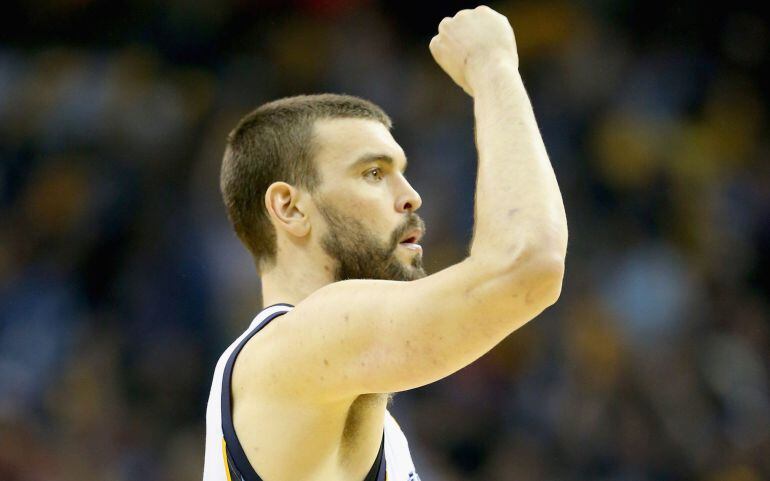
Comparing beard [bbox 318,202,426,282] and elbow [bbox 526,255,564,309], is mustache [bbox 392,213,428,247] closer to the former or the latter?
beard [bbox 318,202,426,282]

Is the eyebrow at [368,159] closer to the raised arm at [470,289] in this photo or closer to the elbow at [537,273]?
the raised arm at [470,289]

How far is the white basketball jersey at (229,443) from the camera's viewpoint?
10.4ft

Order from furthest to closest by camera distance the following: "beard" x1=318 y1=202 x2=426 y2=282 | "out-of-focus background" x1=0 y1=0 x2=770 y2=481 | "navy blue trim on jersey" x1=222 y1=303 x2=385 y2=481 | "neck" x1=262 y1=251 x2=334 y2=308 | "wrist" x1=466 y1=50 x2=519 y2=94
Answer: "out-of-focus background" x1=0 y1=0 x2=770 y2=481 < "neck" x1=262 y1=251 x2=334 y2=308 < "beard" x1=318 y1=202 x2=426 y2=282 < "navy blue trim on jersey" x1=222 y1=303 x2=385 y2=481 < "wrist" x1=466 y1=50 x2=519 y2=94

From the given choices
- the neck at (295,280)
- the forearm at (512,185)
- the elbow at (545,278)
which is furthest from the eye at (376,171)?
the elbow at (545,278)

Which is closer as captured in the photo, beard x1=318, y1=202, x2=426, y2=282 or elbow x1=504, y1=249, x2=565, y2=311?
elbow x1=504, y1=249, x2=565, y2=311

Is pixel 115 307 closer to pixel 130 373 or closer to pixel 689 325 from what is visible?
pixel 130 373

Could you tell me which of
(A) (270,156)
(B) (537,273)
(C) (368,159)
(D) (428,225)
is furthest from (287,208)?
(D) (428,225)

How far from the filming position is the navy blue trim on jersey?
3146 mm

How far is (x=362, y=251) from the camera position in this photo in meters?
3.44

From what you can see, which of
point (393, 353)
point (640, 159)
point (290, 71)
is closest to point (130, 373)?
point (290, 71)

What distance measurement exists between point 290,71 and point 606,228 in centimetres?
310

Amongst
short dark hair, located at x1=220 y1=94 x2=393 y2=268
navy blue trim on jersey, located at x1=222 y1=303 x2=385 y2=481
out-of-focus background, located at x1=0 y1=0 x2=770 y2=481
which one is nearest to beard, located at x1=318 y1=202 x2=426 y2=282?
short dark hair, located at x1=220 y1=94 x2=393 y2=268

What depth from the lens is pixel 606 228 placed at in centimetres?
881

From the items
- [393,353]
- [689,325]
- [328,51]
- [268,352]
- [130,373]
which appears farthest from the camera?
[328,51]
